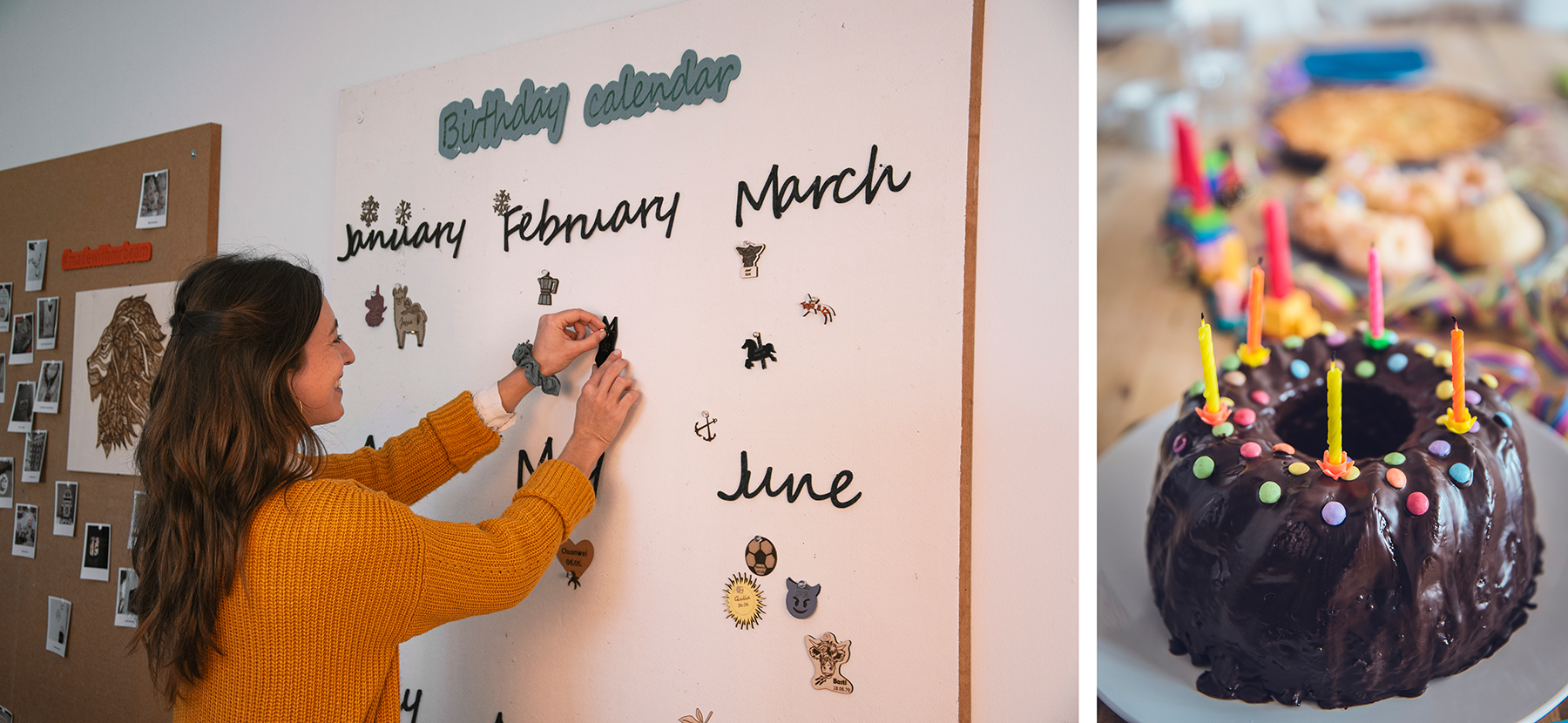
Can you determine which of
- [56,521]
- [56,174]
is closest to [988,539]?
[56,521]

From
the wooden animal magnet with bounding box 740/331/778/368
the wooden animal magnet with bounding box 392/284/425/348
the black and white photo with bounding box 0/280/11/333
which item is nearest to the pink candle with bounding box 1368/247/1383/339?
the wooden animal magnet with bounding box 740/331/778/368

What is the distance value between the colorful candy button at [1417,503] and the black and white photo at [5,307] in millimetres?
2599

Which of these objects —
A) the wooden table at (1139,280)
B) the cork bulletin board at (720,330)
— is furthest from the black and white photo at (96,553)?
the wooden table at (1139,280)

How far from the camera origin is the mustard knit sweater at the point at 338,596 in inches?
32.0

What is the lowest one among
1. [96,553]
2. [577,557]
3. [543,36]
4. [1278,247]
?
[96,553]

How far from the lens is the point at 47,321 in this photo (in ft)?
5.93

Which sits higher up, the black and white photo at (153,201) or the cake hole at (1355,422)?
the black and white photo at (153,201)

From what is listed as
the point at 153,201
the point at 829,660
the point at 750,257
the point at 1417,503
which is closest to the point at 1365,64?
the point at 1417,503

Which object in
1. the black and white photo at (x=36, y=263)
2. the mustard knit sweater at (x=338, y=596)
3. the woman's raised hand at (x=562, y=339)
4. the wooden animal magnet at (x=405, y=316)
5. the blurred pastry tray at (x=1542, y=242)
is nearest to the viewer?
the blurred pastry tray at (x=1542, y=242)

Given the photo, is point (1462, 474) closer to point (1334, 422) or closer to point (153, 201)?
point (1334, 422)

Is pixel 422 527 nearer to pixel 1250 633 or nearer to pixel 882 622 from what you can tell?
pixel 882 622

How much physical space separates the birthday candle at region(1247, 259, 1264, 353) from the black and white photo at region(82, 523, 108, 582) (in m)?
2.03

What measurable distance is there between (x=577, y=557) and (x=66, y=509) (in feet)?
4.50

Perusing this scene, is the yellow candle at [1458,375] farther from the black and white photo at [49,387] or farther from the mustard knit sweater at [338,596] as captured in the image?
the black and white photo at [49,387]
